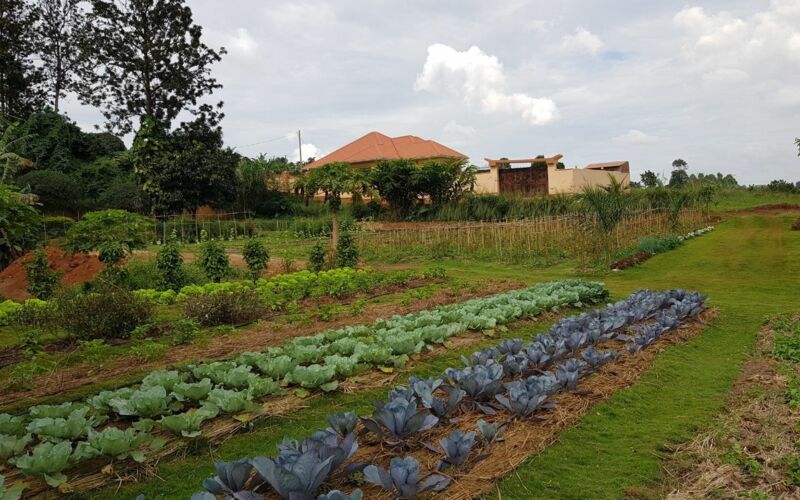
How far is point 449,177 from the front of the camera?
27891 mm

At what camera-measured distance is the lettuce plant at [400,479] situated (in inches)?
102

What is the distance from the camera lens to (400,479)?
2576mm

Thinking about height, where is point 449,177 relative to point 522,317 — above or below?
above

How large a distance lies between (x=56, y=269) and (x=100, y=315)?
6393 millimetres

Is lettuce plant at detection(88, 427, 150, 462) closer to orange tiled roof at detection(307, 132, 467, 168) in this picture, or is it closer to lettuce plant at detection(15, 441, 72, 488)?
lettuce plant at detection(15, 441, 72, 488)

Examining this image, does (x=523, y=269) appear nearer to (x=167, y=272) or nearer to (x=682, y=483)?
(x=167, y=272)

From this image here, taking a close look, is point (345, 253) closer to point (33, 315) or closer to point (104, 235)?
point (104, 235)

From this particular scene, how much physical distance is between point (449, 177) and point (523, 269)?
13.4 m

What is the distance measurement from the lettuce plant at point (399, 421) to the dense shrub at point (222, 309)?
4.50 metres

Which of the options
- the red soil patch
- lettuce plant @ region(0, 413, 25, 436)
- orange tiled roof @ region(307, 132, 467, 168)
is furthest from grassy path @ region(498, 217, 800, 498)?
orange tiled roof @ region(307, 132, 467, 168)

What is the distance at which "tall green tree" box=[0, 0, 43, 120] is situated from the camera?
3120 centimetres

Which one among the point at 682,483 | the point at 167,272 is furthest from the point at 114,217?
the point at 682,483

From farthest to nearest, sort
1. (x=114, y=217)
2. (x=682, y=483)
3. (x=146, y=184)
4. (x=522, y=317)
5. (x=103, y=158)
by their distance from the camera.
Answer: (x=103, y=158), (x=146, y=184), (x=114, y=217), (x=522, y=317), (x=682, y=483)

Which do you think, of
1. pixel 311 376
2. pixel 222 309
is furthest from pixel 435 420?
pixel 222 309
